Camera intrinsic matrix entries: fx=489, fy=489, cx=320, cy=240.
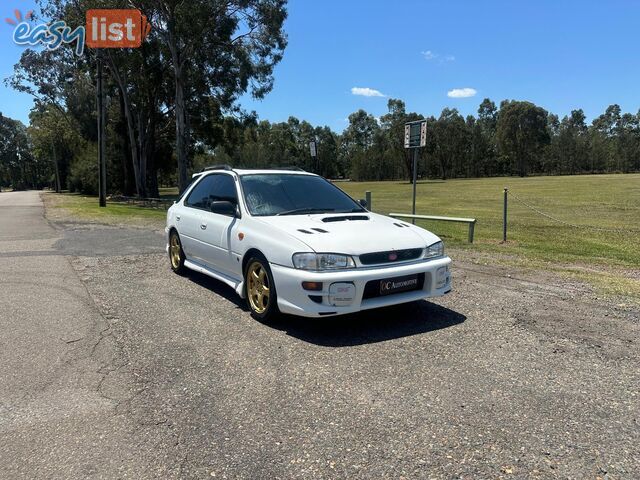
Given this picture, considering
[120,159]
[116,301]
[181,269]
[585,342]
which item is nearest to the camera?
[585,342]

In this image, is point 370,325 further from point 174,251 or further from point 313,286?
point 174,251

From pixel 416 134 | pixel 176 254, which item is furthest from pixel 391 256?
pixel 416 134

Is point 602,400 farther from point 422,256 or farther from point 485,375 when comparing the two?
point 422,256

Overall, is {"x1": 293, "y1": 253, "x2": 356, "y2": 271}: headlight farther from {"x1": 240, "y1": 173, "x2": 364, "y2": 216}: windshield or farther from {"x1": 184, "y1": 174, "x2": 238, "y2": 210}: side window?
{"x1": 184, "y1": 174, "x2": 238, "y2": 210}: side window

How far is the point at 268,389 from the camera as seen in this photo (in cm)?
365

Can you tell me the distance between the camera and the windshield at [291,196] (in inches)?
228

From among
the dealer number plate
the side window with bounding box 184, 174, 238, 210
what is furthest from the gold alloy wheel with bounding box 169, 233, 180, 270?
the dealer number plate

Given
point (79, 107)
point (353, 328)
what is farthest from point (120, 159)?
point (353, 328)

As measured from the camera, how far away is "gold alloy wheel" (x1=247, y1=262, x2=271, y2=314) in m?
5.14

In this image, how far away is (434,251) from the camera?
5.25 meters

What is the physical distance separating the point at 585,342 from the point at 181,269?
5.61 meters

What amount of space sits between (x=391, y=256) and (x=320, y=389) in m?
1.70

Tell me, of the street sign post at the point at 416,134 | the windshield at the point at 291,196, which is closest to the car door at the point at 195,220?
the windshield at the point at 291,196

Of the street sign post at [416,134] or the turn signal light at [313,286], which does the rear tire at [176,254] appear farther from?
the street sign post at [416,134]
